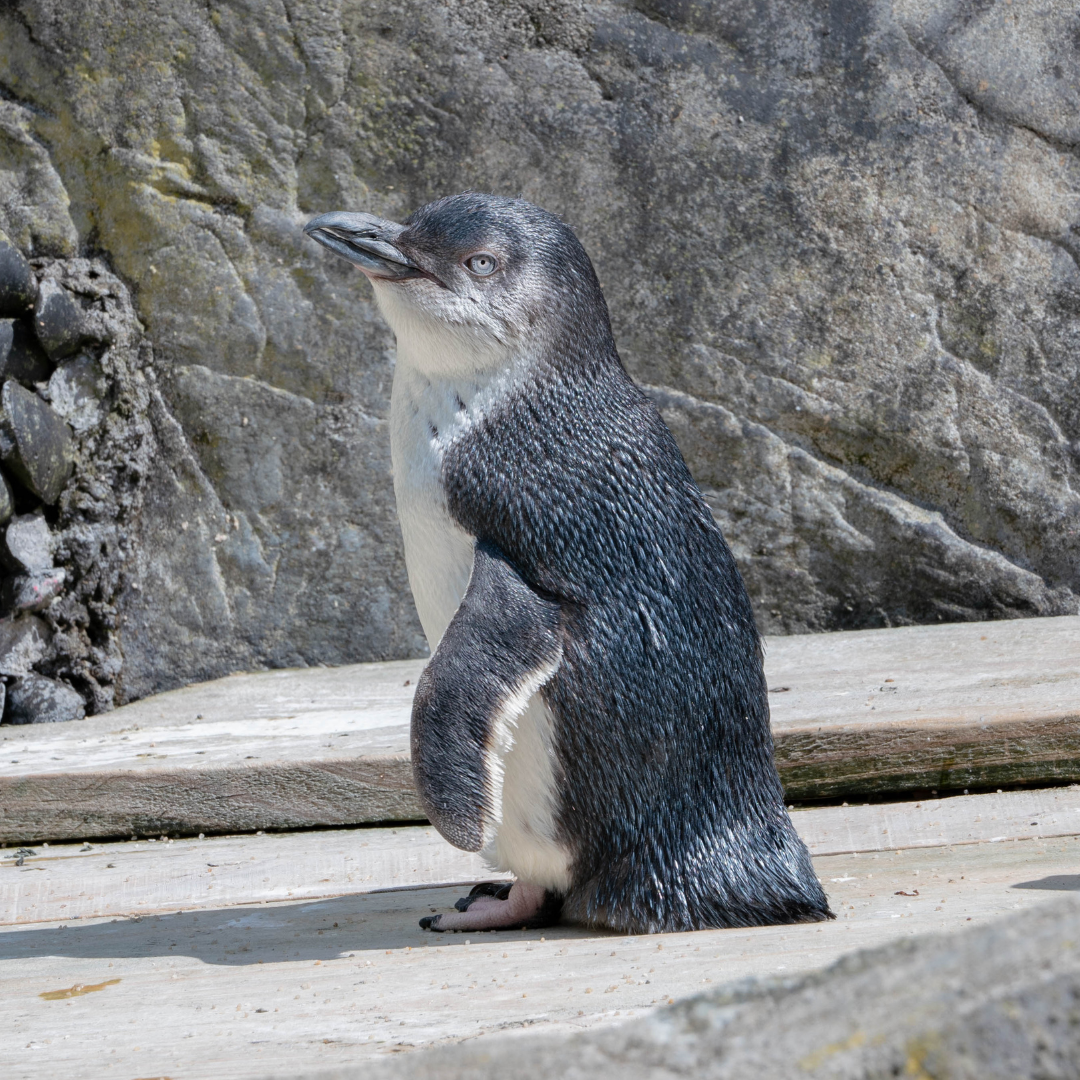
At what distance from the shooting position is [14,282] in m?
→ 3.75

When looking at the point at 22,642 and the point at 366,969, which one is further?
the point at 22,642

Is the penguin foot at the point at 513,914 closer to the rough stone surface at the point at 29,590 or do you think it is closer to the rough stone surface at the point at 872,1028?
the rough stone surface at the point at 872,1028

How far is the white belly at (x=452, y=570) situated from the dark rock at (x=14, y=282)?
2.13 meters

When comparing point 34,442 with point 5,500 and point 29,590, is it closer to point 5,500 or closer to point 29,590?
point 5,500

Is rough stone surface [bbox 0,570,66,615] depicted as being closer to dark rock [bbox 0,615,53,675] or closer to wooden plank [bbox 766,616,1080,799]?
dark rock [bbox 0,615,53,675]

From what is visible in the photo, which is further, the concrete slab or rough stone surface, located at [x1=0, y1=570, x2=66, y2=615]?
rough stone surface, located at [x1=0, y1=570, x2=66, y2=615]

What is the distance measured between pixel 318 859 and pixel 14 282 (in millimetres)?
2092

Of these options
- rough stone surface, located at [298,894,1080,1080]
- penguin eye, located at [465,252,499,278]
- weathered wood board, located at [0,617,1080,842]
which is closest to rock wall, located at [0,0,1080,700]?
weathered wood board, located at [0,617,1080,842]

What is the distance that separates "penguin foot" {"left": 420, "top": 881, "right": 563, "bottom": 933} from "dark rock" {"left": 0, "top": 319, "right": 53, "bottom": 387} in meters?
2.47

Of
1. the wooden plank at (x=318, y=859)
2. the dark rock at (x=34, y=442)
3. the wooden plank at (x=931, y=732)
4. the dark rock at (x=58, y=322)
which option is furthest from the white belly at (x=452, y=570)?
the dark rock at (x=58, y=322)

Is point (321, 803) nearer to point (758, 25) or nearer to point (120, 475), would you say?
point (120, 475)

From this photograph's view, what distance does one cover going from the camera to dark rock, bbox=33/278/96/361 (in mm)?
3803

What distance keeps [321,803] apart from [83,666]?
1352 millimetres

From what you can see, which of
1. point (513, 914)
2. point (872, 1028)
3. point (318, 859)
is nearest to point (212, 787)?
point (318, 859)
